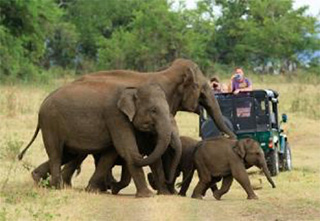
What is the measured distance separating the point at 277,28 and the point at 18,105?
3003 centimetres

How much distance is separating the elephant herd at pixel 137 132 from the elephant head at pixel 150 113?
13mm

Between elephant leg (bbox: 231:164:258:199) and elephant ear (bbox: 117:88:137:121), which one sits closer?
elephant ear (bbox: 117:88:137:121)

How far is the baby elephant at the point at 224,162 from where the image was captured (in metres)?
13.1

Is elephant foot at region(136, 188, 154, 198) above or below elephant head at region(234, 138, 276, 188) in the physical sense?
below

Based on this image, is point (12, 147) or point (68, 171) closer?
point (68, 171)

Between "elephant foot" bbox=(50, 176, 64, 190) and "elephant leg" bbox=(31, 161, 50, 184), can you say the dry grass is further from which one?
"elephant foot" bbox=(50, 176, 64, 190)

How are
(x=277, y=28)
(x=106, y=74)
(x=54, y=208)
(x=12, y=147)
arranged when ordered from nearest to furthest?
(x=54, y=208)
(x=106, y=74)
(x=12, y=147)
(x=277, y=28)

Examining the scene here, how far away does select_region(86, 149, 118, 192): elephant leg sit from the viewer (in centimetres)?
1305

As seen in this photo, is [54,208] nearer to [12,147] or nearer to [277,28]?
[12,147]

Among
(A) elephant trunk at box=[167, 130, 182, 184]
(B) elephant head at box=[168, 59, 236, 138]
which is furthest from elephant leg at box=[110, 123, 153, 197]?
(B) elephant head at box=[168, 59, 236, 138]

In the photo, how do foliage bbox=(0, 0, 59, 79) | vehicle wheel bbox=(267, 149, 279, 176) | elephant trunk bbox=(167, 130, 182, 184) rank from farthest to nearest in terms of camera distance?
foliage bbox=(0, 0, 59, 79)
vehicle wheel bbox=(267, 149, 279, 176)
elephant trunk bbox=(167, 130, 182, 184)

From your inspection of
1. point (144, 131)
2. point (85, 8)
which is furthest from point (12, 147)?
point (85, 8)

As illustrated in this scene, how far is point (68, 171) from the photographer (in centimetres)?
1387

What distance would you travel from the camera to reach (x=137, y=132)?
42.0ft
